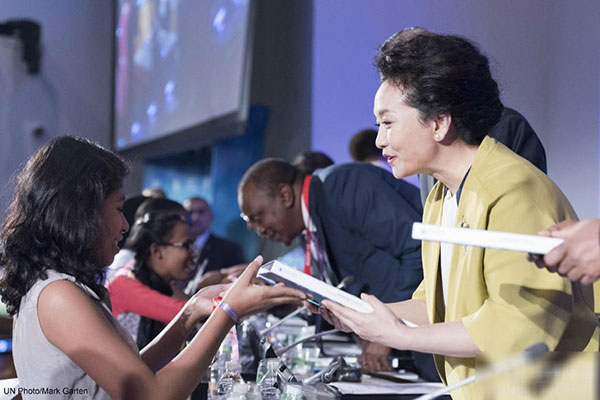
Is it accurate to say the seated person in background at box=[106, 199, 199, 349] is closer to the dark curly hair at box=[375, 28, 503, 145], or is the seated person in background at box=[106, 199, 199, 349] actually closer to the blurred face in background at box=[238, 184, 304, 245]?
the blurred face in background at box=[238, 184, 304, 245]

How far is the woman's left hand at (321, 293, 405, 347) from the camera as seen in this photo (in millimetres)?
1380

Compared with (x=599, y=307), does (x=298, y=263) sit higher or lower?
lower

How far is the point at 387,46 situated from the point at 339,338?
7.44 ft

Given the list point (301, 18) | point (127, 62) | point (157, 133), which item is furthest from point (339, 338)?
point (127, 62)

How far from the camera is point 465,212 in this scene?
148cm

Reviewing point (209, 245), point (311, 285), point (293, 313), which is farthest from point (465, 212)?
point (209, 245)

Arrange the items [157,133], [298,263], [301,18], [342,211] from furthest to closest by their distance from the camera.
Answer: [157,133]
[301,18]
[298,263]
[342,211]

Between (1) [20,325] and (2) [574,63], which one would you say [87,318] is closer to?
(1) [20,325]

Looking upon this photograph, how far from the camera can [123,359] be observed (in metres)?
1.49

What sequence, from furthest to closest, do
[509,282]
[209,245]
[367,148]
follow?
[209,245]
[367,148]
[509,282]

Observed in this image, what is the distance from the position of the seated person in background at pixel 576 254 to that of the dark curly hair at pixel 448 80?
445mm

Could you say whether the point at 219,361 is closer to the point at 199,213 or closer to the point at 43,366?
the point at 43,366

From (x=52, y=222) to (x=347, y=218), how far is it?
5.55 feet

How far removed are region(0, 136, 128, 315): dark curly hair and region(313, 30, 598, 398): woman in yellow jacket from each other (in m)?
0.56
